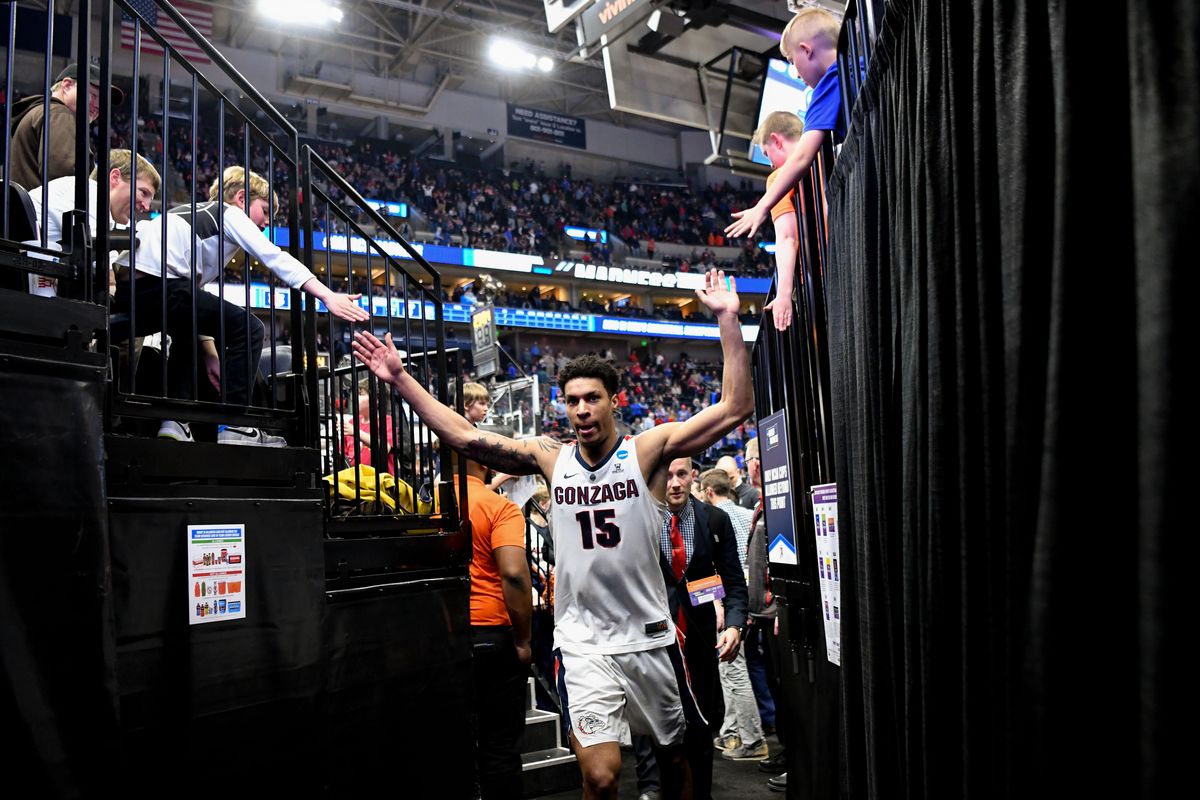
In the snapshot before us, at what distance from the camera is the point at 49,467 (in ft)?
7.90

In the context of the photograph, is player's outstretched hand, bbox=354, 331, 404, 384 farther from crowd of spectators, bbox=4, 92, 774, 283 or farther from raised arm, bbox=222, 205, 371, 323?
crowd of spectators, bbox=4, 92, 774, 283

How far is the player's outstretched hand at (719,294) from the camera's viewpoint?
362cm

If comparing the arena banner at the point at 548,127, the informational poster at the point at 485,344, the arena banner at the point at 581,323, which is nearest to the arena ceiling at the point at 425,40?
the arena banner at the point at 548,127

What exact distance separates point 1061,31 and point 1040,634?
0.77 metres

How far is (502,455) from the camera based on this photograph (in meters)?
4.26

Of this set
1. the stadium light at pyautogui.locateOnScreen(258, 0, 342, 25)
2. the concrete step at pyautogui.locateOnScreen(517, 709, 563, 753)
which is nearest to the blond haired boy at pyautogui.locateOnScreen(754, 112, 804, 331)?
the concrete step at pyautogui.locateOnScreen(517, 709, 563, 753)

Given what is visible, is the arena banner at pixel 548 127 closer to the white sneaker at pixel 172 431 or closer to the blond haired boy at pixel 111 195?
the blond haired boy at pixel 111 195

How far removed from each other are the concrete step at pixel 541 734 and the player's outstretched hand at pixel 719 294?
140 inches

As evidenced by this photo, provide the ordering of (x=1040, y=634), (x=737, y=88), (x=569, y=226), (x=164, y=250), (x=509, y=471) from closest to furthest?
(x=1040, y=634) < (x=164, y=250) < (x=509, y=471) < (x=737, y=88) < (x=569, y=226)

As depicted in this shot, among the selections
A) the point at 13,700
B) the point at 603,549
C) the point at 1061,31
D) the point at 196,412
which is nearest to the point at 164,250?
the point at 196,412

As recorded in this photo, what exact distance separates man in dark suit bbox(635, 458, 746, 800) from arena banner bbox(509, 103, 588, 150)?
101ft

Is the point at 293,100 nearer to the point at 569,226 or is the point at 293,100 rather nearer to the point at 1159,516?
the point at 569,226

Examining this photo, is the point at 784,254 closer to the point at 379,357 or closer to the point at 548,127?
the point at 379,357

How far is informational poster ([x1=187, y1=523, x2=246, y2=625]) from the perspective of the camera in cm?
299
